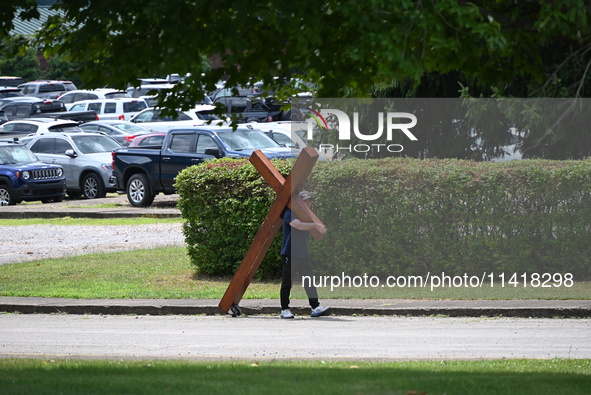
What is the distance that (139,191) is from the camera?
82.3ft

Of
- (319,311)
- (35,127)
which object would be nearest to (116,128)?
(35,127)

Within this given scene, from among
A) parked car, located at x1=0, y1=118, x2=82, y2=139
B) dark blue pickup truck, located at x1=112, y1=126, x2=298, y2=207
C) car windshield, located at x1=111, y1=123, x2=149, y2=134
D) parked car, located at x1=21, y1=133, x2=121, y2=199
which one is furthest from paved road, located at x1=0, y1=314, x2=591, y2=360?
parked car, located at x1=0, y1=118, x2=82, y2=139

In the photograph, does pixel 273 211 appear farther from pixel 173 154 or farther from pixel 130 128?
pixel 130 128

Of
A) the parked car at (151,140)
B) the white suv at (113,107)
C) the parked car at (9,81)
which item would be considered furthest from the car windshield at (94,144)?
the parked car at (9,81)

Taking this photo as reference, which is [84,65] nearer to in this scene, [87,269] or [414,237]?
[414,237]

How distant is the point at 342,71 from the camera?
23.6 ft

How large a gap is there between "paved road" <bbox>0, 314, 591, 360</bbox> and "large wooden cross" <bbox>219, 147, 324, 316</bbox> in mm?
375

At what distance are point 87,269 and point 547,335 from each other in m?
8.20

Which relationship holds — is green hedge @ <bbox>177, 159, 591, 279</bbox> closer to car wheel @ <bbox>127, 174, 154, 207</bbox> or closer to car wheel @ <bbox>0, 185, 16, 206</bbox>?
car wheel @ <bbox>127, 174, 154, 207</bbox>

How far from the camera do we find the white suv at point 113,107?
42438 mm

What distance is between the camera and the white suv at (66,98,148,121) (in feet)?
139

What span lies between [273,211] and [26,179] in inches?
624

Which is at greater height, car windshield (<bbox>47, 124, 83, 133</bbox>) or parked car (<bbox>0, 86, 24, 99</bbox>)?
car windshield (<bbox>47, 124, 83, 133</bbox>)

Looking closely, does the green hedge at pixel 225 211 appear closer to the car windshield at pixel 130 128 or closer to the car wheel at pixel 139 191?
the car wheel at pixel 139 191
